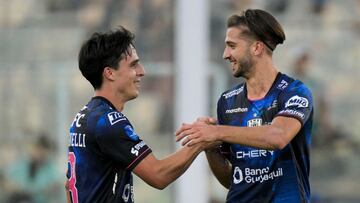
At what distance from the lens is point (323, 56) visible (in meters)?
11.9

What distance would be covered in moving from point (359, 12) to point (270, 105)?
6170mm

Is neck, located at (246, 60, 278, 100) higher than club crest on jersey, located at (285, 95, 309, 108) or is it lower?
higher

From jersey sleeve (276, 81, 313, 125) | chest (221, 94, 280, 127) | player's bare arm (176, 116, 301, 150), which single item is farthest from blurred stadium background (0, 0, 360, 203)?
player's bare arm (176, 116, 301, 150)

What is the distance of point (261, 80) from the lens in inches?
243

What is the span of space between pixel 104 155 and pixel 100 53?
0.64 metres

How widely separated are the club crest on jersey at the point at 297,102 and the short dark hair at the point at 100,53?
3.52 ft

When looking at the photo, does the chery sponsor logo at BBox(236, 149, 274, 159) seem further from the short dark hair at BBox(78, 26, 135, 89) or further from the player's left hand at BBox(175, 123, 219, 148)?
the short dark hair at BBox(78, 26, 135, 89)

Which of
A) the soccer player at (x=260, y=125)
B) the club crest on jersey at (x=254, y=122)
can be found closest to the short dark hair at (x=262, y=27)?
the soccer player at (x=260, y=125)

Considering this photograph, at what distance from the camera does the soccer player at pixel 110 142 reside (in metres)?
5.93

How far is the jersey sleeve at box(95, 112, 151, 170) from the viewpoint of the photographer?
591 cm

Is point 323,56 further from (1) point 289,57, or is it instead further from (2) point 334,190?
(2) point 334,190

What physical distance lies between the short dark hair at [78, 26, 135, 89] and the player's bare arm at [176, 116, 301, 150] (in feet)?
2.10

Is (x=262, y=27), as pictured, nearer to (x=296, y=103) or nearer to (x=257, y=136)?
(x=296, y=103)

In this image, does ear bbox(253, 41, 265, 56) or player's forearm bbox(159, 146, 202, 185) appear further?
ear bbox(253, 41, 265, 56)
